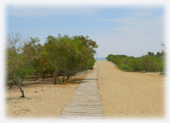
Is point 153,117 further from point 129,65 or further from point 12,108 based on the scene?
point 129,65

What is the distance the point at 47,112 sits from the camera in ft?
26.3

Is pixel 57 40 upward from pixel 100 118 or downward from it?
upward

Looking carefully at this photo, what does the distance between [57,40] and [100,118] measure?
13.2 m

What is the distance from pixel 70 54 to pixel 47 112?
37.9ft

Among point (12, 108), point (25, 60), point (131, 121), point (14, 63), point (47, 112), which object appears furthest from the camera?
point (25, 60)

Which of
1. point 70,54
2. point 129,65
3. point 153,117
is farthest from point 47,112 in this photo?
point 129,65

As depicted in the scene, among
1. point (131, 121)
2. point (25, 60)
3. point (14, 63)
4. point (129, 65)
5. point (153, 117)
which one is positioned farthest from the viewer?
point (129, 65)

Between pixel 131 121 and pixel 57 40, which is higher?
pixel 57 40

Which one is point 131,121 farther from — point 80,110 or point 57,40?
point 57,40

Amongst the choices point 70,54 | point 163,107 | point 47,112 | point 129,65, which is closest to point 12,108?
point 47,112

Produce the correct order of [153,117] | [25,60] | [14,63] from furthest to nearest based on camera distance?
[25,60] < [14,63] < [153,117]

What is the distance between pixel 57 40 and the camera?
19.1m

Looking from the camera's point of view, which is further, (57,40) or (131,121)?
(57,40)

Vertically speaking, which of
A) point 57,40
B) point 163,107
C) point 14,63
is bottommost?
point 163,107
